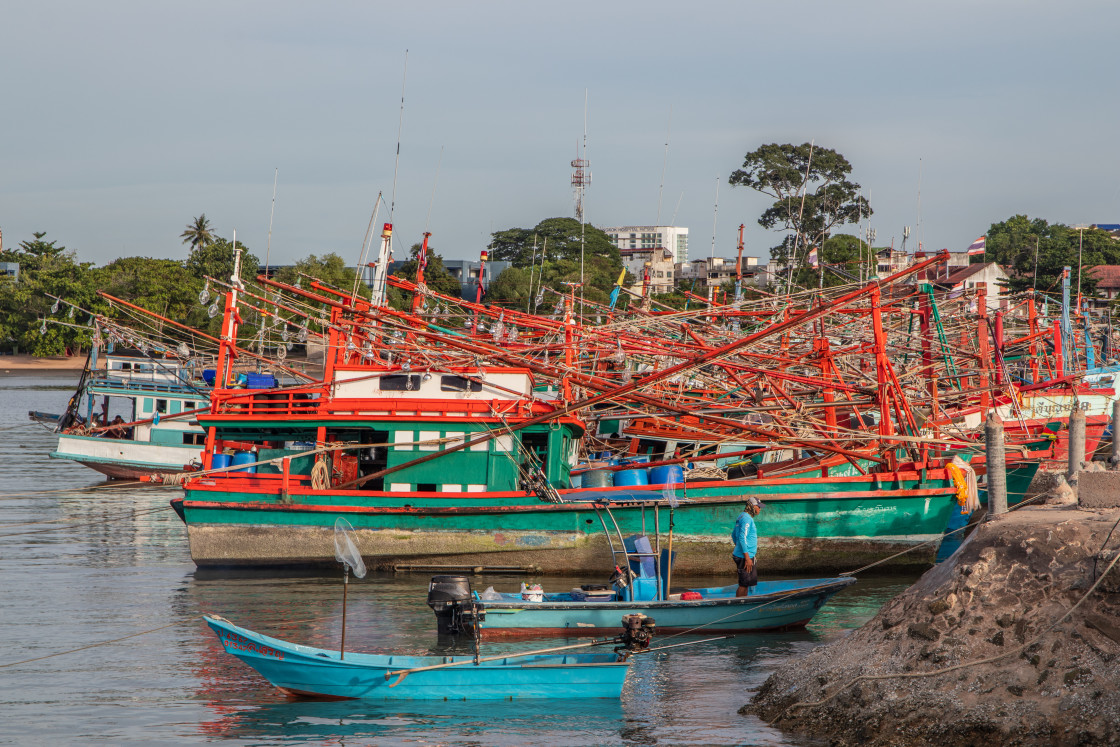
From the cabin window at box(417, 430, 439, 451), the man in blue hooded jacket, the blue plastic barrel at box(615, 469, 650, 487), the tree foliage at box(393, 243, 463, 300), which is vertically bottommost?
the man in blue hooded jacket

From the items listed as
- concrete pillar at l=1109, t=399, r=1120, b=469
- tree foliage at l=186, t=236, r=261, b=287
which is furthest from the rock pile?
tree foliage at l=186, t=236, r=261, b=287

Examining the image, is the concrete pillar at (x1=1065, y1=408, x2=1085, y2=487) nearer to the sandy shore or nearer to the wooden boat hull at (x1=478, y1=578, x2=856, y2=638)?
the wooden boat hull at (x1=478, y1=578, x2=856, y2=638)

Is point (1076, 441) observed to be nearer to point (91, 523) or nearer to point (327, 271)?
point (91, 523)

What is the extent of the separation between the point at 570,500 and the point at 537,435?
151cm

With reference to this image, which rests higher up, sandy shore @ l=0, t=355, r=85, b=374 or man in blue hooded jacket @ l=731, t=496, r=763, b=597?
sandy shore @ l=0, t=355, r=85, b=374

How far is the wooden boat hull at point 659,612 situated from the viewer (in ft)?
52.0

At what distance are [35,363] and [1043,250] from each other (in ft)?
294

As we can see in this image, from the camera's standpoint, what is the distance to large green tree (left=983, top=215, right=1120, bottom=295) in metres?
62.3

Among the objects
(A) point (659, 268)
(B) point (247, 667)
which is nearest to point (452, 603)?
(B) point (247, 667)

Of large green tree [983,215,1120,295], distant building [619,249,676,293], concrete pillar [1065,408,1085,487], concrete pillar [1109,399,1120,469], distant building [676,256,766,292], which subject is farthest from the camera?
distant building [619,249,676,293]

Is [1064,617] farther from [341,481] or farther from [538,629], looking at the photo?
[341,481]

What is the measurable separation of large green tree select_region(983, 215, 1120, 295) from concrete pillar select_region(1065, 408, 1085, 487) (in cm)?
4026

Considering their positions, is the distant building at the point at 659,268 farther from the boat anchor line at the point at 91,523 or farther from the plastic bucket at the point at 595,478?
the plastic bucket at the point at 595,478

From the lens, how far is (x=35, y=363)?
105 meters
